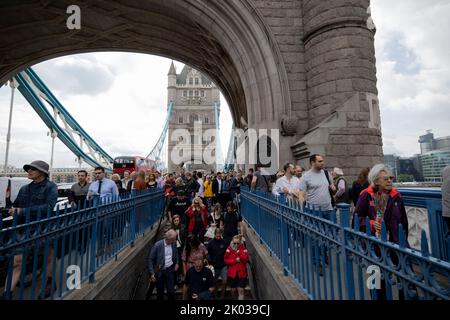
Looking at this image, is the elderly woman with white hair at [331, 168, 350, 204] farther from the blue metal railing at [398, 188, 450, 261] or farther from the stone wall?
the stone wall

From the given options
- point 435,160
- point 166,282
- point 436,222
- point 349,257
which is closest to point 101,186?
point 166,282

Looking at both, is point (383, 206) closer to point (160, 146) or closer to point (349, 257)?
point (349, 257)

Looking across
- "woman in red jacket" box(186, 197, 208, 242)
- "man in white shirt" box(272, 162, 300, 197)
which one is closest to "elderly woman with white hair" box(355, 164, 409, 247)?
"man in white shirt" box(272, 162, 300, 197)

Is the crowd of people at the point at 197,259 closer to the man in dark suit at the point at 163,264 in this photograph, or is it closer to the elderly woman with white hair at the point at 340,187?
the man in dark suit at the point at 163,264

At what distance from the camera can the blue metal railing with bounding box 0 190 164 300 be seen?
5.99 ft

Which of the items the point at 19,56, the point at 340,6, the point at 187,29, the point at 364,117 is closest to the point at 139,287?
the point at 364,117

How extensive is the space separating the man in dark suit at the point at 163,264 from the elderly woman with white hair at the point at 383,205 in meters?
2.88

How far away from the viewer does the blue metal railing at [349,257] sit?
3.75 ft

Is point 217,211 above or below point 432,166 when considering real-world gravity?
below

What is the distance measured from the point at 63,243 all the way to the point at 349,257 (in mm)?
A: 2372

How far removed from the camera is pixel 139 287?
4316 mm

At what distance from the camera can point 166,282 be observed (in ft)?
13.4

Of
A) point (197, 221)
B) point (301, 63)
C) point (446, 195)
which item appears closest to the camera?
point (446, 195)
